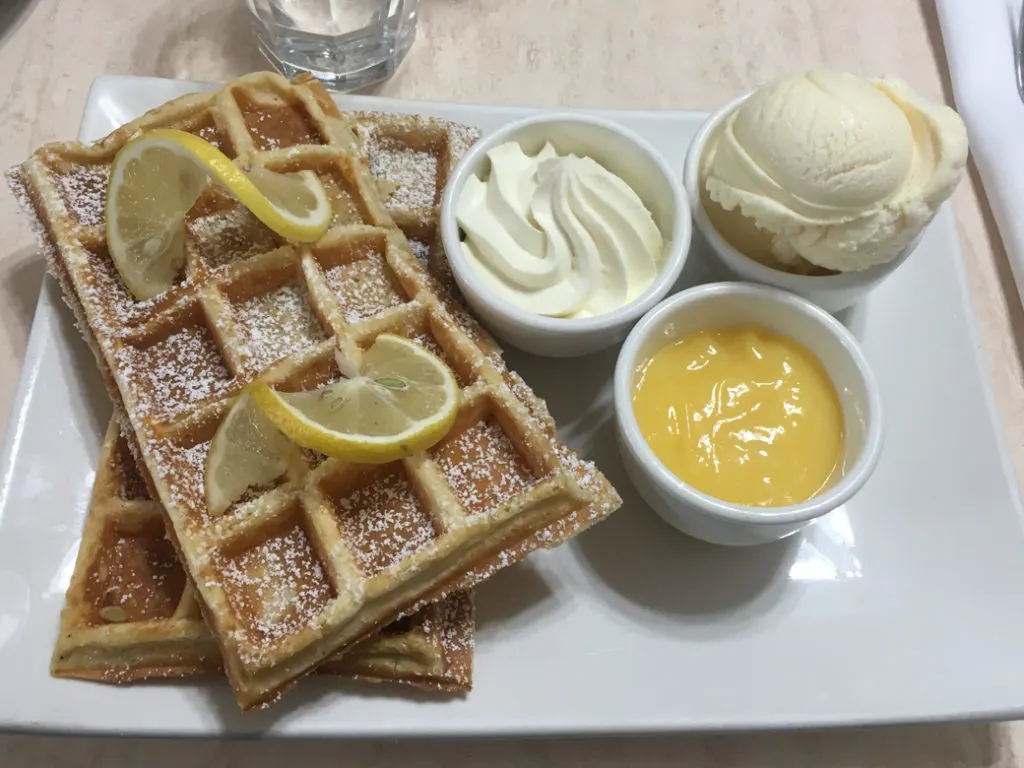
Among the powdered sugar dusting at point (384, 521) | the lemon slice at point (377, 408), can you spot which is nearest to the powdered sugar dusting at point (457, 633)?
the powdered sugar dusting at point (384, 521)

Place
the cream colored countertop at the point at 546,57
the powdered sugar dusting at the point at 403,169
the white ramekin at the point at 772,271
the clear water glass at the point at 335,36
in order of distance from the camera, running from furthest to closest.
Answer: the clear water glass at the point at 335,36 → the cream colored countertop at the point at 546,57 → the powdered sugar dusting at the point at 403,169 → the white ramekin at the point at 772,271

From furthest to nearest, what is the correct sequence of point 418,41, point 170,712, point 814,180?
point 418,41
point 814,180
point 170,712

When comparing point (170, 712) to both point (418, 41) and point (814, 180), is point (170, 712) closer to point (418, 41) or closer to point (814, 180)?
point (814, 180)

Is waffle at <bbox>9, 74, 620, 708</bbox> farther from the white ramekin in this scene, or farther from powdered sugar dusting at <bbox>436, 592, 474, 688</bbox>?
the white ramekin

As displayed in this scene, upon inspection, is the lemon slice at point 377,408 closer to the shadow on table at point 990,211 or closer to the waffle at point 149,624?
the waffle at point 149,624

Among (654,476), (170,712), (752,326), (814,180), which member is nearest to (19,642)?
(170,712)

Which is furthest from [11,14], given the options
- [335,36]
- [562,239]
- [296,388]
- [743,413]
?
[743,413]

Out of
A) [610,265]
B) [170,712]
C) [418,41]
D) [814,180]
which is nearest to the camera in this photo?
[170,712]

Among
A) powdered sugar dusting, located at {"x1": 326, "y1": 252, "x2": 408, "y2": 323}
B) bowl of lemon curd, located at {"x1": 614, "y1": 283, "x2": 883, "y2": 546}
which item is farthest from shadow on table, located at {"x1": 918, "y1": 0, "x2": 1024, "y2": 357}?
powdered sugar dusting, located at {"x1": 326, "y1": 252, "x2": 408, "y2": 323}
